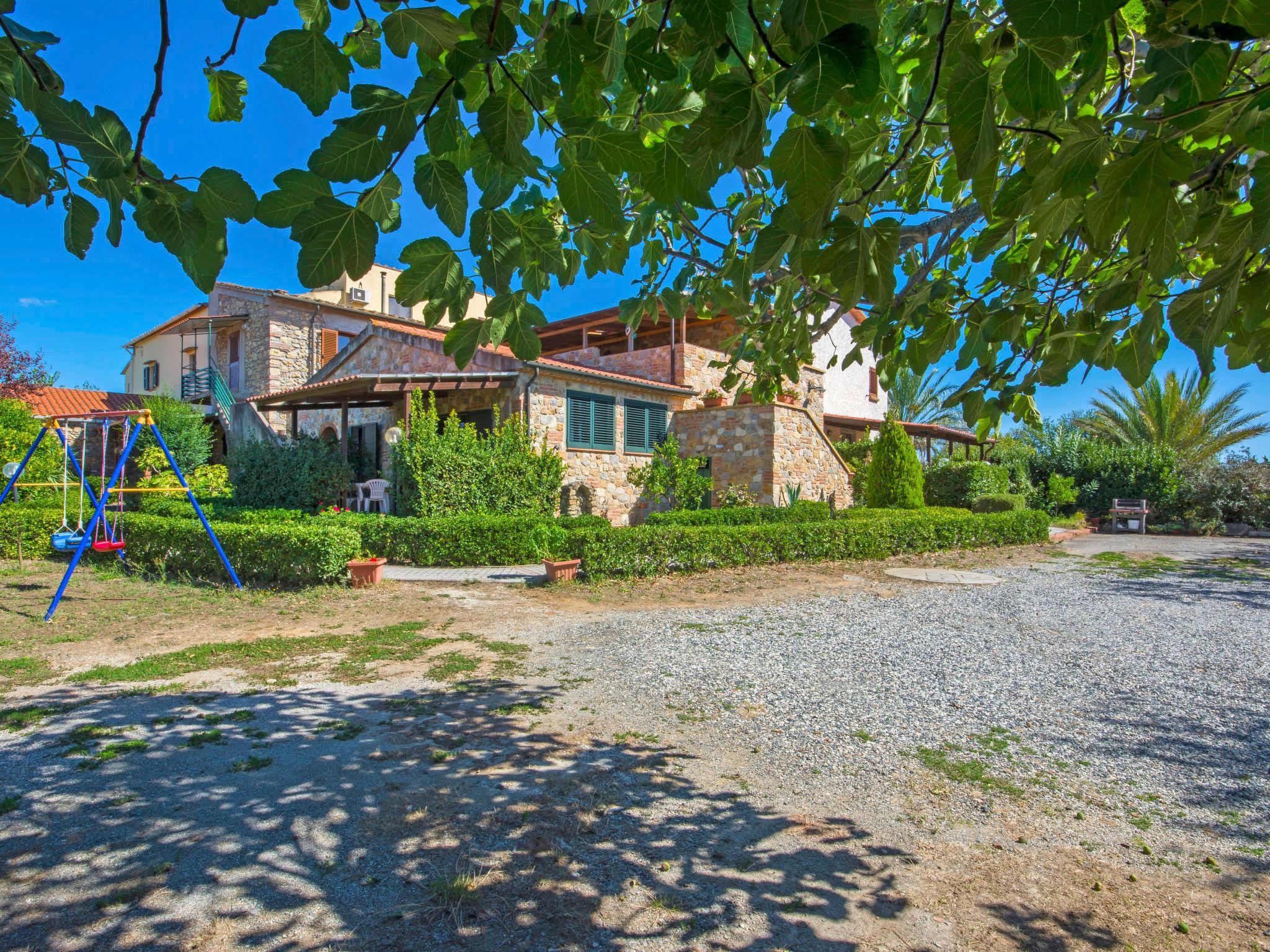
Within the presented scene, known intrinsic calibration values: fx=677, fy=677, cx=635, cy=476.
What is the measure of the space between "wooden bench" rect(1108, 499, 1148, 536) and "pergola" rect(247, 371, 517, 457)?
1878 centimetres

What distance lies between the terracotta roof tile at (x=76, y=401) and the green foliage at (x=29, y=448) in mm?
7693

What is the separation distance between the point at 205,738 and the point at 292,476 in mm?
11460

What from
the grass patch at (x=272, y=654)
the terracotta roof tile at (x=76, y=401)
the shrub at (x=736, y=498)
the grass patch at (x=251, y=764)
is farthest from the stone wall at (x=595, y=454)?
the terracotta roof tile at (x=76, y=401)

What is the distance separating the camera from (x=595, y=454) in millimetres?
15547

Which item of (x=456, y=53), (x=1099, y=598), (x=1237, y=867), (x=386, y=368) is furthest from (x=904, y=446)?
(x=456, y=53)

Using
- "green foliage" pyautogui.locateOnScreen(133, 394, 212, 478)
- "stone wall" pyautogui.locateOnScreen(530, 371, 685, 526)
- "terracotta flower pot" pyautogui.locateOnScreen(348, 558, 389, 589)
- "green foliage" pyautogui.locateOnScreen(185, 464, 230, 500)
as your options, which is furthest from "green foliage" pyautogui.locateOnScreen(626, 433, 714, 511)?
"green foliage" pyautogui.locateOnScreen(133, 394, 212, 478)

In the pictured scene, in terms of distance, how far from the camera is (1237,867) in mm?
2805

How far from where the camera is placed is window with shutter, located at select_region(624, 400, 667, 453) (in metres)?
16.4

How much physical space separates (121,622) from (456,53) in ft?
26.8

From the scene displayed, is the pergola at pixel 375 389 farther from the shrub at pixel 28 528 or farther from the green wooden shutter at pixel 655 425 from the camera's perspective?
the shrub at pixel 28 528

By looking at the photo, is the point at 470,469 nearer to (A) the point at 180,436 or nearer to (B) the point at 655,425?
(B) the point at 655,425

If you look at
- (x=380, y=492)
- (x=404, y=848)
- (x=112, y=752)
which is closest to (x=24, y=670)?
(x=112, y=752)

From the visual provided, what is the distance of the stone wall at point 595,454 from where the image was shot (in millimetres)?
14352

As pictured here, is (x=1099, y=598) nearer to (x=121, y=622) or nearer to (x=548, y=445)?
(x=548, y=445)
